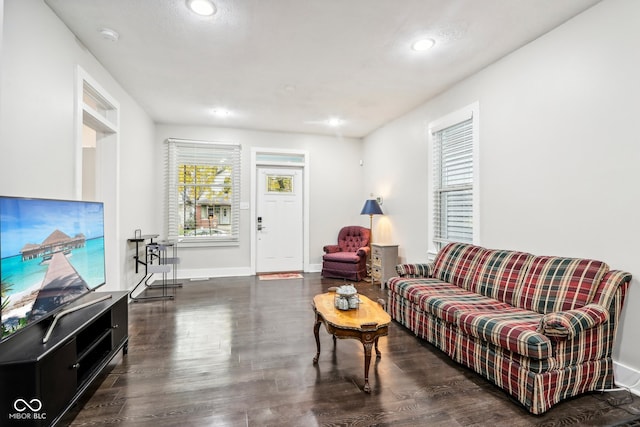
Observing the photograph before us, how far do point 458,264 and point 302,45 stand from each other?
273 centimetres

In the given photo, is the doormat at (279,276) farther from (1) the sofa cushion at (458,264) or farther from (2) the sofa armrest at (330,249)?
(1) the sofa cushion at (458,264)

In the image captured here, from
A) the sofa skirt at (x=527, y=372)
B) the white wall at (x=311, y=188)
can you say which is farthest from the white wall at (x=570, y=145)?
the white wall at (x=311, y=188)

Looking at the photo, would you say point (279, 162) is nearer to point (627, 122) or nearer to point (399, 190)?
point (399, 190)

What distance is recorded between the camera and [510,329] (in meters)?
1.98

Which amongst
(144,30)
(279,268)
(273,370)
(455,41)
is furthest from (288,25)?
(279,268)

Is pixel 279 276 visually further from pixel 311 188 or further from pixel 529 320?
pixel 529 320

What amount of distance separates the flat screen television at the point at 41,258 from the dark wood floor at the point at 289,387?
0.70m

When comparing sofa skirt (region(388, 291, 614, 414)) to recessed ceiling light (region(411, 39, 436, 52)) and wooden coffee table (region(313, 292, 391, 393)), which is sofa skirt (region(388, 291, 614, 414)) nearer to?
wooden coffee table (region(313, 292, 391, 393))

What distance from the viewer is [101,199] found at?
359cm

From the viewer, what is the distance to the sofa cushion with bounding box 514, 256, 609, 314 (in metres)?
2.16

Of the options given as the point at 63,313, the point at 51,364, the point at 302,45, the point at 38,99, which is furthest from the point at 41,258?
the point at 302,45

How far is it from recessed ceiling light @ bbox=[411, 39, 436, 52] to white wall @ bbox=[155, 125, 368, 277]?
3.46 m

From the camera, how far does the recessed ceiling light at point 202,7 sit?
228cm

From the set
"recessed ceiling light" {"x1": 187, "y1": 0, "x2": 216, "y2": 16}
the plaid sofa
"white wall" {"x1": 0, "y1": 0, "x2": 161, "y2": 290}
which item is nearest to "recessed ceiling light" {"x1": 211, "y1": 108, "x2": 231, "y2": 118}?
"white wall" {"x1": 0, "y1": 0, "x2": 161, "y2": 290}
